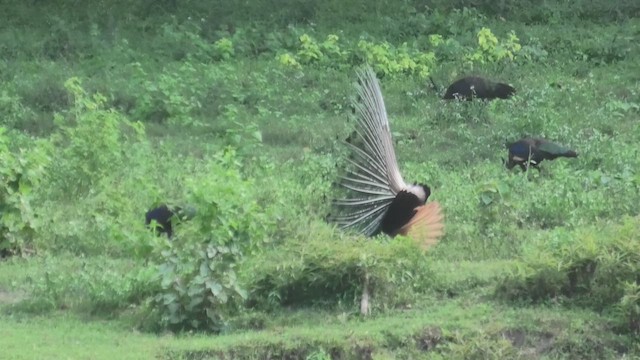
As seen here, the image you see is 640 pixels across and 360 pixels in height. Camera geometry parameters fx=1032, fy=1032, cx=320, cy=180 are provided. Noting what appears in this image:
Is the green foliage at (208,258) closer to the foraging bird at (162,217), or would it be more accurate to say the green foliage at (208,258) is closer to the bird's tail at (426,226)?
the foraging bird at (162,217)

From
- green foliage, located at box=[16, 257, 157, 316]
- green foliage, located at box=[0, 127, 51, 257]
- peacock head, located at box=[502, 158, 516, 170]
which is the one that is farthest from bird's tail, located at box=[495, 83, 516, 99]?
green foliage, located at box=[16, 257, 157, 316]

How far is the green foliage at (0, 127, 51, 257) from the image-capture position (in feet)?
23.1

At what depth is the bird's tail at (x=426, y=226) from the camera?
699 centimetres

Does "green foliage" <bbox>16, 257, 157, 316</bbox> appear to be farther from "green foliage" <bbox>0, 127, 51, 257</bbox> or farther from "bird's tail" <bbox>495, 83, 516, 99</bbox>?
"bird's tail" <bbox>495, 83, 516, 99</bbox>

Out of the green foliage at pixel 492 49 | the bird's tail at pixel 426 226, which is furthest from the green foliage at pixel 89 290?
the green foliage at pixel 492 49

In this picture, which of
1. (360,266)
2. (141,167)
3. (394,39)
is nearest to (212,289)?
(360,266)

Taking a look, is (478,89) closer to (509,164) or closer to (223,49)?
(509,164)

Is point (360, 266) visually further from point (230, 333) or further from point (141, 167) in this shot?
point (141, 167)

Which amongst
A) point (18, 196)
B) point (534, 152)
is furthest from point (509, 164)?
point (18, 196)

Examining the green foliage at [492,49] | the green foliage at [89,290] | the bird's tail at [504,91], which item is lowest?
the green foliage at [89,290]

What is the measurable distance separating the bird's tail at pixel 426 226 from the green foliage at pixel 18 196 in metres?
2.57

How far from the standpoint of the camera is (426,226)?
7.05 meters

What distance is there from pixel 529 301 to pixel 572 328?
411 millimetres

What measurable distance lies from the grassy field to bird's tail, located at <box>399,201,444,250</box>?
0.09 metres
